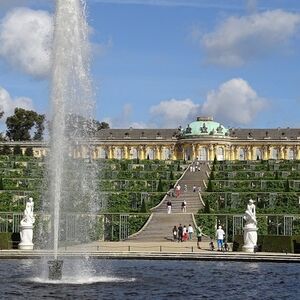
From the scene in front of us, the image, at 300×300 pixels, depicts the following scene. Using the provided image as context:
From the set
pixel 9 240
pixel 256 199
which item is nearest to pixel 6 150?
pixel 256 199

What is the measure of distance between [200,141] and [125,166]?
141ft

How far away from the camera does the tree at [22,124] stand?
333ft

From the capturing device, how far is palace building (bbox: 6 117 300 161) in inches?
4235

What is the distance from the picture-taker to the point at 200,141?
107 m

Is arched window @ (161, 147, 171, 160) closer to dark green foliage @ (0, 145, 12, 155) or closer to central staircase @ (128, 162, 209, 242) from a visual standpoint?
dark green foliage @ (0, 145, 12, 155)

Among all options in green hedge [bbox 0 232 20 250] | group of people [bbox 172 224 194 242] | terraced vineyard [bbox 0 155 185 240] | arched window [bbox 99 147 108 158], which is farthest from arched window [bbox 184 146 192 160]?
green hedge [bbox 0 232 20 250]

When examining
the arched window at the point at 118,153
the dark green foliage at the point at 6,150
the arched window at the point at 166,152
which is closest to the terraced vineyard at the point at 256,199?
the dark green foliage at the point at 6,150

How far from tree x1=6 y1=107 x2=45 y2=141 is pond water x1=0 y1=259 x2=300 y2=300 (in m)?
75.5

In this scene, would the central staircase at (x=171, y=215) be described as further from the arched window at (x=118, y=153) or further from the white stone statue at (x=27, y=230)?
the arched window at (x=118, y=153)

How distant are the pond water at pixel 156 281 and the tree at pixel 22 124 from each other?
75.5 metres

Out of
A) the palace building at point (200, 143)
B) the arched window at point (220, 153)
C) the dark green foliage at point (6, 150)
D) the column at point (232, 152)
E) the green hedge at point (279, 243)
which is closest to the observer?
the green hedge at point (279, 243)

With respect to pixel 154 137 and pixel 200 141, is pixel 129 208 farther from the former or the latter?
pixel 154 137

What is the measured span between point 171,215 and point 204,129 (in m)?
67.4

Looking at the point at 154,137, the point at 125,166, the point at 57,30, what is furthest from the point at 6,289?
the point at 154,137
